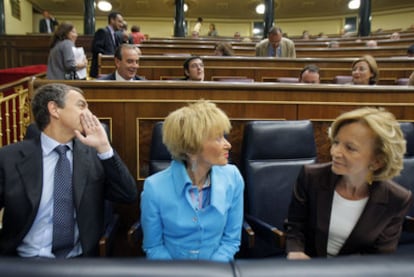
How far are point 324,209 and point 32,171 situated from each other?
1.01 m

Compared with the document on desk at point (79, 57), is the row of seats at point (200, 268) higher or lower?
lower

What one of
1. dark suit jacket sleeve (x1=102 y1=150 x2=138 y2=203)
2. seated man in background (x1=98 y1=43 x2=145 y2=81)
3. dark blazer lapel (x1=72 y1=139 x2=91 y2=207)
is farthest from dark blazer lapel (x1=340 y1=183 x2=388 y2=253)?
seated man in background (x1=98 y1=43 x2=145 y2=81)

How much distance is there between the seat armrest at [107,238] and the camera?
1.29m

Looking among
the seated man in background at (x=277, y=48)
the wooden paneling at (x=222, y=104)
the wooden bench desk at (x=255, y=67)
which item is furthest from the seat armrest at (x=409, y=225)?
the seated man in background at (x=277, y=48)

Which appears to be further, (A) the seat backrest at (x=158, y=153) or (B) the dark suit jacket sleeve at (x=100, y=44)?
(B) the dark suit jacket sleeve at (x=100, y=44)

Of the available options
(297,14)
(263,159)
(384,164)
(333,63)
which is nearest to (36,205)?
(263,159)

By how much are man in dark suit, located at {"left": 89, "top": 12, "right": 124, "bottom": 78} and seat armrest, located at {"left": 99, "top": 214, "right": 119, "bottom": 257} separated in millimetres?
2851

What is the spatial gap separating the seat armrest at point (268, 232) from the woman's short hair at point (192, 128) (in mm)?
448

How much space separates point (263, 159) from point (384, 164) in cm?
65

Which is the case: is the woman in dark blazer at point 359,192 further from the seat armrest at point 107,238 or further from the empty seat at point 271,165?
the seat armrest at point 107,238

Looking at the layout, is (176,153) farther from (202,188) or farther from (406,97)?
(406,97)

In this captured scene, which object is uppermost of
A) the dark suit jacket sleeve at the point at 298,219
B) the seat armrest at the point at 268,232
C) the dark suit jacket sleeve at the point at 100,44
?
the dark suit jacket sleeve at the point at 100,44

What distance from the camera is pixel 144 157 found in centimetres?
202

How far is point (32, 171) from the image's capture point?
4.15 ft
